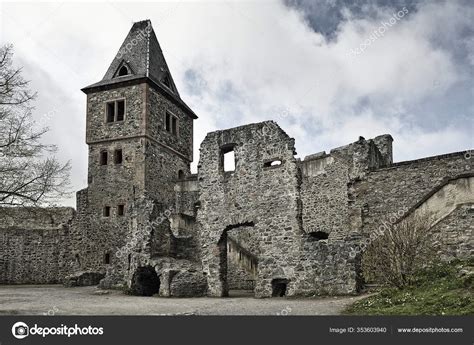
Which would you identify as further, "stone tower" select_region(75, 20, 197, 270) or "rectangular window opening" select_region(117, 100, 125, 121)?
"rectangular window opening" select_region(117, 100, 125, 121)

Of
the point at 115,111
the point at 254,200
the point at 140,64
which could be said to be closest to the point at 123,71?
the point at 140,64

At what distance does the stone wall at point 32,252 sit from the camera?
26672 mm

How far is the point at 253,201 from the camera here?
16.8m

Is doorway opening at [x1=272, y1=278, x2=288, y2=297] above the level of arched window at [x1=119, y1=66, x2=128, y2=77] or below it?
below

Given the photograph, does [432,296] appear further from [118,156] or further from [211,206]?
[118,156]

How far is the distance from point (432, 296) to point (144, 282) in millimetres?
10935

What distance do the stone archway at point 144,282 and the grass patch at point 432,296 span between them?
29.5 ft

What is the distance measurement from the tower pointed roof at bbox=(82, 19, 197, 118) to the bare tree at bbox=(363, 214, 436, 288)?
1857 centimetres

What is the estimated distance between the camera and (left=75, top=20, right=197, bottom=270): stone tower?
26.7 meters

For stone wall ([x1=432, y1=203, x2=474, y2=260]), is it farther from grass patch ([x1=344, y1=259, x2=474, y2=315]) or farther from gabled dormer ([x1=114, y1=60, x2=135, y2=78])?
gabled dormer ([x1=114, y1=60, x2=135, y2=78])

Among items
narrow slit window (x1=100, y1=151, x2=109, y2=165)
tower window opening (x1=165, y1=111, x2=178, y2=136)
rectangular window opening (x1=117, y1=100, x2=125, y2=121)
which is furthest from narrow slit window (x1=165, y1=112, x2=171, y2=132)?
narrow slit window (x1=100, y1=151, x2=109, y2=165)

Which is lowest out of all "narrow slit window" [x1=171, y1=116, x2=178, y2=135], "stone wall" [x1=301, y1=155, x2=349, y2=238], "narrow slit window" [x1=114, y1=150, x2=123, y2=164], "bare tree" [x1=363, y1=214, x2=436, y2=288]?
"bare tree" [x1=363, y1=214, x2=436, y2=288]

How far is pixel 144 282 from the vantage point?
17797 millimetres
